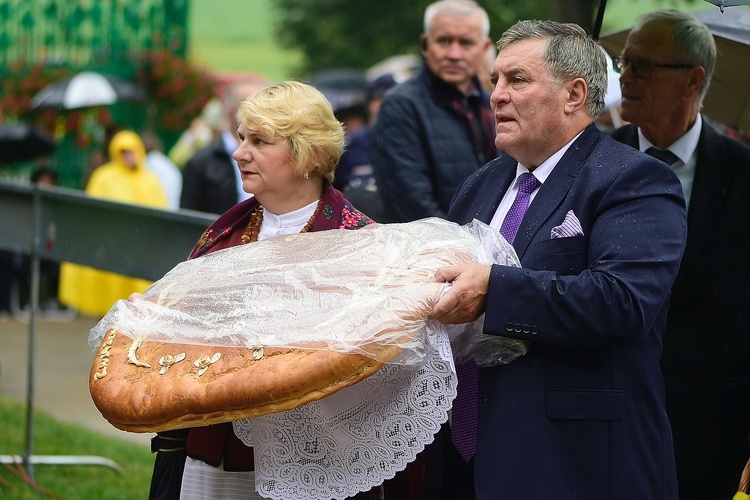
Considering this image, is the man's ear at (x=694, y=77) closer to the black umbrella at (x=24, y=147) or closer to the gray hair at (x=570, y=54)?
the gray hair at (x=570, y=54)

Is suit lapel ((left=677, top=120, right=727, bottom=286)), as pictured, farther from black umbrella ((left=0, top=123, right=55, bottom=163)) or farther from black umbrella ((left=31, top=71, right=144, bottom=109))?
black umbrella ((left=31, top=71, right=144, bottom=109))

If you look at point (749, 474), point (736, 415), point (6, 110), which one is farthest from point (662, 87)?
point (6, 110)

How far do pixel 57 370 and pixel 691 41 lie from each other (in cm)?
681

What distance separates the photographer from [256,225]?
3.55 meters

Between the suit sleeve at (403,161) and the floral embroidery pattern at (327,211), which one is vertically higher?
the floral embroidery pattern at (327,211)

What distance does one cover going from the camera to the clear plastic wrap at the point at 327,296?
8.98ft

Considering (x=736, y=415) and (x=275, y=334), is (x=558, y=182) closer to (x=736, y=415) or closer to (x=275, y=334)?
(x=275, y=334)

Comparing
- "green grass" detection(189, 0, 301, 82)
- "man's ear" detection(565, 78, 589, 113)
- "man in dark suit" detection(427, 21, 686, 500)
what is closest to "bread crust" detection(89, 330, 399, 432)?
"man in dark suit" detection(427, 21, 686, 500)

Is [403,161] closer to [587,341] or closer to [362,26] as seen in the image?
[587,341]

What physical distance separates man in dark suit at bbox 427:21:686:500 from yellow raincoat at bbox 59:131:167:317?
318 inches

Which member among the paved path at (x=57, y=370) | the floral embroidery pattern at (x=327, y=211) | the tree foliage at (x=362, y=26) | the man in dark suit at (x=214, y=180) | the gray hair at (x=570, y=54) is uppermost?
the gray hair at (x=570, y=54)

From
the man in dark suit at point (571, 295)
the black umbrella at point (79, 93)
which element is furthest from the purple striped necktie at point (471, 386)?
the black umbrella at point (79, 93)

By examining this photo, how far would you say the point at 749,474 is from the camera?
331 centimetres

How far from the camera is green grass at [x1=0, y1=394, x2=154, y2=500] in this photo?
579 centimetres
